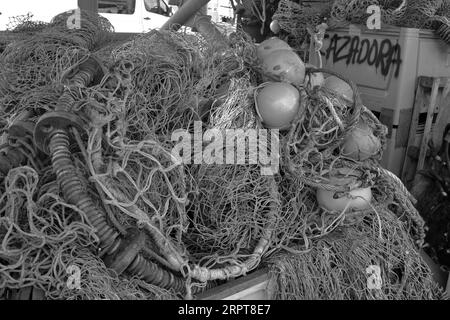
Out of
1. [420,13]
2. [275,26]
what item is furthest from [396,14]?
[275,26]

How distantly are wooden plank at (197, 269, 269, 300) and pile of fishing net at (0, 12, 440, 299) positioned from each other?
0.04 m

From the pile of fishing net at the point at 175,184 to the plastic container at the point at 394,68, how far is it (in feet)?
2.87

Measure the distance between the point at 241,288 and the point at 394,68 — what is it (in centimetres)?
197

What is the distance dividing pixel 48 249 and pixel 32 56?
44.6 inches

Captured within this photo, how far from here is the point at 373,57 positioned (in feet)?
9.71

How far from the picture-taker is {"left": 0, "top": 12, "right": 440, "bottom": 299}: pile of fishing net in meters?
1.42

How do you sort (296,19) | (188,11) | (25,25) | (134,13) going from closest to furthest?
(25,25)
(296,19)
(188,11)
(134,13)

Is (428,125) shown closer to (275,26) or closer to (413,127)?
(413,127)

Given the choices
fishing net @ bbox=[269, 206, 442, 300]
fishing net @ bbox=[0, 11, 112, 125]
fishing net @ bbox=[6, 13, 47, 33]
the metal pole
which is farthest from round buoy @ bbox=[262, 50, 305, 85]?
the metal pole

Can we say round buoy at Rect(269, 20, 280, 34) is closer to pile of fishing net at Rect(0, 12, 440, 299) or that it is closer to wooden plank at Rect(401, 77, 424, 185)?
wooden plank at Rect(401, 77, 424, 185)

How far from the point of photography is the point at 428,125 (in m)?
2.86

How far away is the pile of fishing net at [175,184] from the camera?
1.42 meters

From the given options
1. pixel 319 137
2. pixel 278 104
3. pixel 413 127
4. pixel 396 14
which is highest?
pixel 396 14
